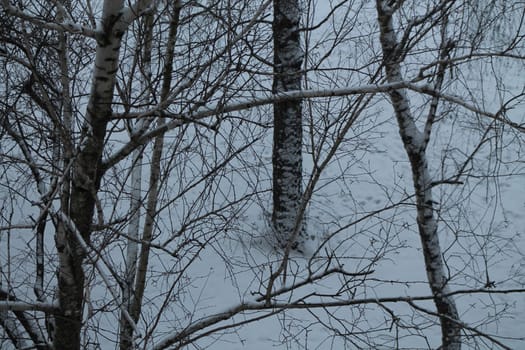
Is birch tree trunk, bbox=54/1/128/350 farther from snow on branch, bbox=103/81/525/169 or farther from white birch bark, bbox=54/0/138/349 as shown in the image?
snow on branch, bbox=103/81/525/169

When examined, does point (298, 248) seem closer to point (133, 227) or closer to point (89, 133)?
point (133, 227)

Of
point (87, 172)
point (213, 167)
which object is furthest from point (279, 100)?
point (213, 167)

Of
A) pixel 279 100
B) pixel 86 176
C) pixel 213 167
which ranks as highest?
pixel 213 167

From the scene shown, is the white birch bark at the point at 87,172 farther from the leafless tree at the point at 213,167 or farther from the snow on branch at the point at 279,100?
the snow on branch at the point at 279,100

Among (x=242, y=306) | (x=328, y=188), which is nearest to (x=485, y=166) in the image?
(x=328, y=188)

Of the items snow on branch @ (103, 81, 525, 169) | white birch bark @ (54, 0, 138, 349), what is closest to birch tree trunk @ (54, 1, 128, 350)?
white birch bark @ (54, 0, 138, 349)

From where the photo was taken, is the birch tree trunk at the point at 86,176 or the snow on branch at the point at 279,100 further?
the snow on branch at the point at 279,100

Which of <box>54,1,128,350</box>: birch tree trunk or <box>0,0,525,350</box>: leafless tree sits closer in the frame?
<box>54,1,128,350</box>: birch tree trunk

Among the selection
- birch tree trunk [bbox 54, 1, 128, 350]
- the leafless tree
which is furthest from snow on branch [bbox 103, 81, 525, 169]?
birch tree trunk [bbox 54, 1, 128, 350]

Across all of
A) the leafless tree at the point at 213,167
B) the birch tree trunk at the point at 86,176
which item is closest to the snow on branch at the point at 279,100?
the leafless tree at the point at 213,167

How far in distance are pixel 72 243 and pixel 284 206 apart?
14.1 ft

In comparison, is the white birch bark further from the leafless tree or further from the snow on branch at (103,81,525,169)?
the snow on branch at (103,81,525,169)

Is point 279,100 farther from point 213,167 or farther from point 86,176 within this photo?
point 213,167

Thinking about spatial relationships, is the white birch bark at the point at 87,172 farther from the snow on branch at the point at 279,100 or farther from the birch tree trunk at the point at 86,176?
the snow on branch at the point at 279,100
